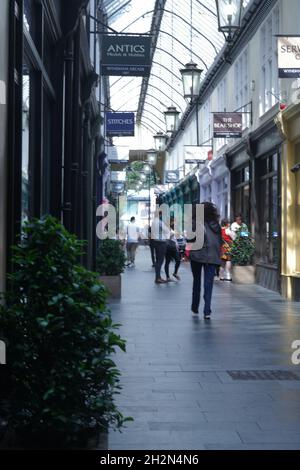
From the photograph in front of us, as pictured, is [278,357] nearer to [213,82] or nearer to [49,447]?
[49,447]

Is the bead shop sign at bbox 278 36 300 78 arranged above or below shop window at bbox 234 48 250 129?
below

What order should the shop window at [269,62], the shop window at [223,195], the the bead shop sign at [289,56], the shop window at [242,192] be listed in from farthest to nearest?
1. the shop window at [223,195]
2. the shop window at [242,192]
3. the shop window at [269,62]
4. the the bead shop sign at [289,56]

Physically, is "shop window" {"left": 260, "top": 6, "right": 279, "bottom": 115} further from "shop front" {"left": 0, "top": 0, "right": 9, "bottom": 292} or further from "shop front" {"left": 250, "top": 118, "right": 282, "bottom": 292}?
"shop front" {"left": 0, "top": 0, "right": 9, "bottom": 292}

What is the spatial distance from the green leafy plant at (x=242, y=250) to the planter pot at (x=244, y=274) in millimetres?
203

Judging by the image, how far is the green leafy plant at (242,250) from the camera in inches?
798

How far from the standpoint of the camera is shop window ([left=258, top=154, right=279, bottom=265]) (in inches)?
731

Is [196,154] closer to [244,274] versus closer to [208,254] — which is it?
[244,274]

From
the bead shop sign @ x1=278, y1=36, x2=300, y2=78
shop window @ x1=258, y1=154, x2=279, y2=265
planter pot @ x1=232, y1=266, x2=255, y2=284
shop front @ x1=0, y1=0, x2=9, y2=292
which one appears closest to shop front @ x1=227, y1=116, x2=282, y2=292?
shop window @ x1=258, y1=154, x2=279, y2=265

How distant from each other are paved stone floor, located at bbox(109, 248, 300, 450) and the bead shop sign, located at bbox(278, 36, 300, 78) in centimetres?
391

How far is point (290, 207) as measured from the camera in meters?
16.5

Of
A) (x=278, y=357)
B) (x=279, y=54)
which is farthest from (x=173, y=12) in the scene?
(x=278, y=357)

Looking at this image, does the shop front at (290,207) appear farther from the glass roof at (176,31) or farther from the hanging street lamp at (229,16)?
the glass roof at (176,31)

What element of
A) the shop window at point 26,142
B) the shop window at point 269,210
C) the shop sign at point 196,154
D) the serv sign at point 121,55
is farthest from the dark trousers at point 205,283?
the shop sign at point 196,154
